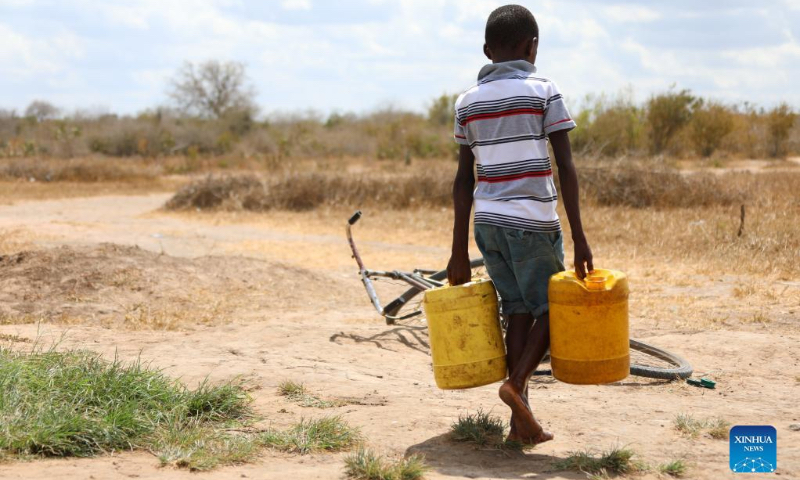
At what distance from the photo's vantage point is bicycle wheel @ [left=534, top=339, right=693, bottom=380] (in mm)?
4427

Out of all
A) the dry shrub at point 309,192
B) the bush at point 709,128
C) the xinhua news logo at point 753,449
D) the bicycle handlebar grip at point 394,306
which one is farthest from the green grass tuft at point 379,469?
the bush at point 709,128

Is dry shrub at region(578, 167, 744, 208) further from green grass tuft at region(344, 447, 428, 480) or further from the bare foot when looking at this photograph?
green grass tuft at region(344, 447, 428, 480)

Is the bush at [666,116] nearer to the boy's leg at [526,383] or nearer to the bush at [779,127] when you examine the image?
the bush at [779,127]

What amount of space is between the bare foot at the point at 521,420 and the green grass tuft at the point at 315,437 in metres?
0.65

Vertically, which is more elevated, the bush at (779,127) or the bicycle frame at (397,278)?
the bush at (779,127)

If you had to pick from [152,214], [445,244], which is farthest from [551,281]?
[152,214]

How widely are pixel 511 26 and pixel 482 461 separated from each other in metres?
1.66

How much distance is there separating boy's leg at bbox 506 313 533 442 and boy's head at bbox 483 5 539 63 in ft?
3.32

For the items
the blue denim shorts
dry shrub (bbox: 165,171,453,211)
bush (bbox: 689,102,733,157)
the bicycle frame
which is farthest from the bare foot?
bush (bbox: 689,102,733,157)

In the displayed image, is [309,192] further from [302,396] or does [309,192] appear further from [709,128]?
[709,128]

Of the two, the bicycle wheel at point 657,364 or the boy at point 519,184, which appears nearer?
the boy at point 519,184

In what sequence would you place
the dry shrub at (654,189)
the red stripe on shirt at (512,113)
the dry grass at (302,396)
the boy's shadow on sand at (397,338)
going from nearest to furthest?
the red stripe on shirt at (512,113) < the dry grass at (302,396) < the boy's shadow on sand at (397,338) < the dry shrub at (654,189)

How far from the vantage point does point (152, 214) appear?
48.9 feet

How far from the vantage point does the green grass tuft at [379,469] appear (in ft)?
9.52
